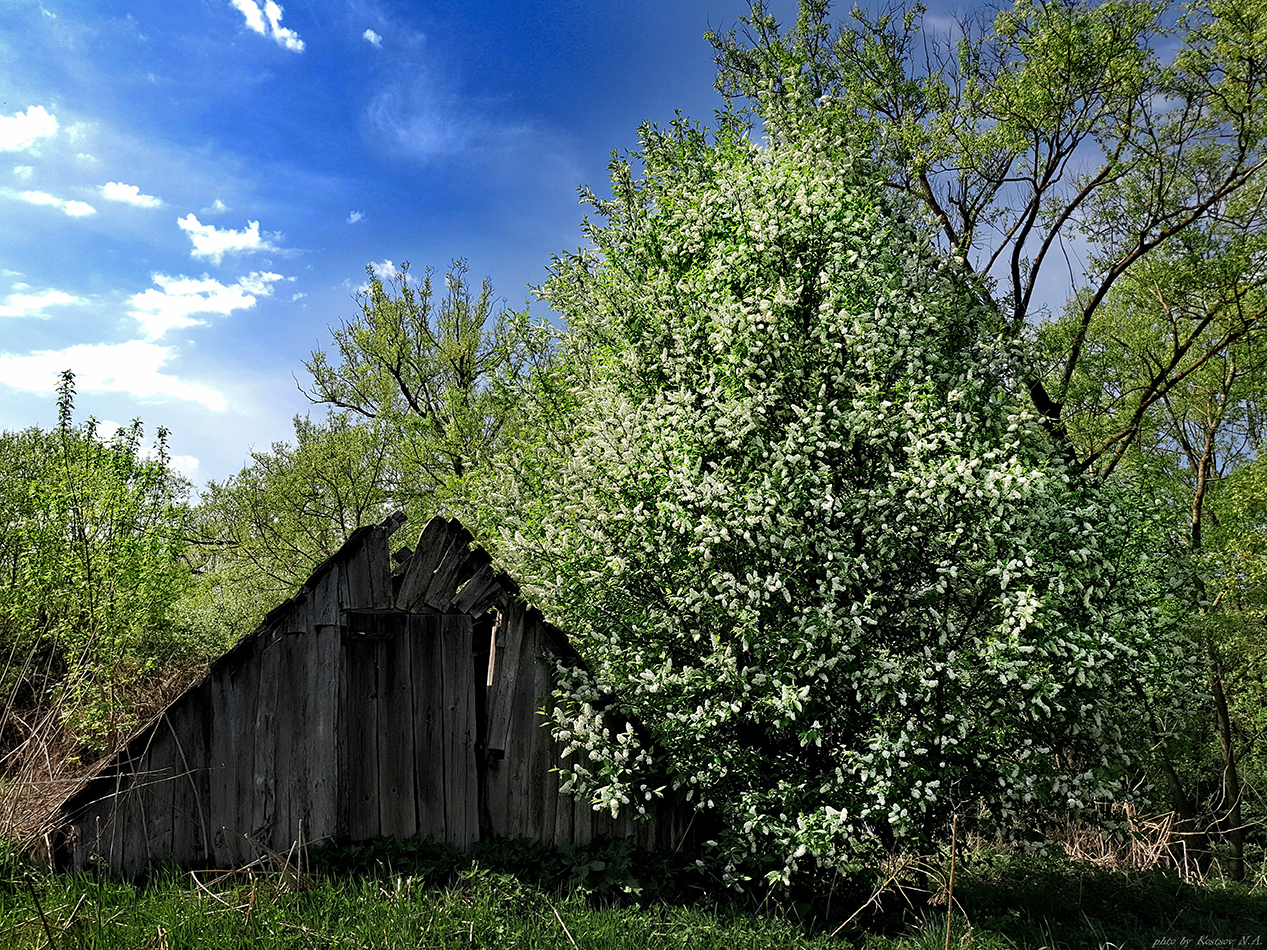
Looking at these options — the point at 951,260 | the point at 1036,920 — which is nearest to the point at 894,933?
the point at 1036,920

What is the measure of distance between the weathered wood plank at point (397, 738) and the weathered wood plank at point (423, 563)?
1.19 feet

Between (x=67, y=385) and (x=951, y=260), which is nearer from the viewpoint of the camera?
(x=951, y=260)

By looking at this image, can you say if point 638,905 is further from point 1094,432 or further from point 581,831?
point 1094,432

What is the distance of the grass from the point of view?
18.4ft

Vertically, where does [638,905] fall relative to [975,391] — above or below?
below

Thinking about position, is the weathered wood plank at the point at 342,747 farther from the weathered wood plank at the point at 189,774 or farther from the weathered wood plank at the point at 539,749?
the weathered wood plank at the point at 539,749

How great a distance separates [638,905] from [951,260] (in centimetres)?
776

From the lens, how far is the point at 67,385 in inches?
654

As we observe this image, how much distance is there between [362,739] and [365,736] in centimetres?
4

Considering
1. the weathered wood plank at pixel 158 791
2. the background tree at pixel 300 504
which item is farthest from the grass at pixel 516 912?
the background tree at pixel 300 504

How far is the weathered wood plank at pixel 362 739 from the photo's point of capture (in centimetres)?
745

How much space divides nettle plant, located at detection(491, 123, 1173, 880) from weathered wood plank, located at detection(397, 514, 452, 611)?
3.51 ft

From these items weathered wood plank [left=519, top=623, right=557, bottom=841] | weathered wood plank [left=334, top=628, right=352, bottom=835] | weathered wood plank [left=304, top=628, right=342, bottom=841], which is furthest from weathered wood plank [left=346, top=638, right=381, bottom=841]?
weathered wood plank [left=519, top=623, right=557, bottom=841]

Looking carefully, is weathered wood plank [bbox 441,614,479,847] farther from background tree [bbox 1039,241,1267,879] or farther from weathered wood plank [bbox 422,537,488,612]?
background tree [bbox 1039,241,1267,879]
